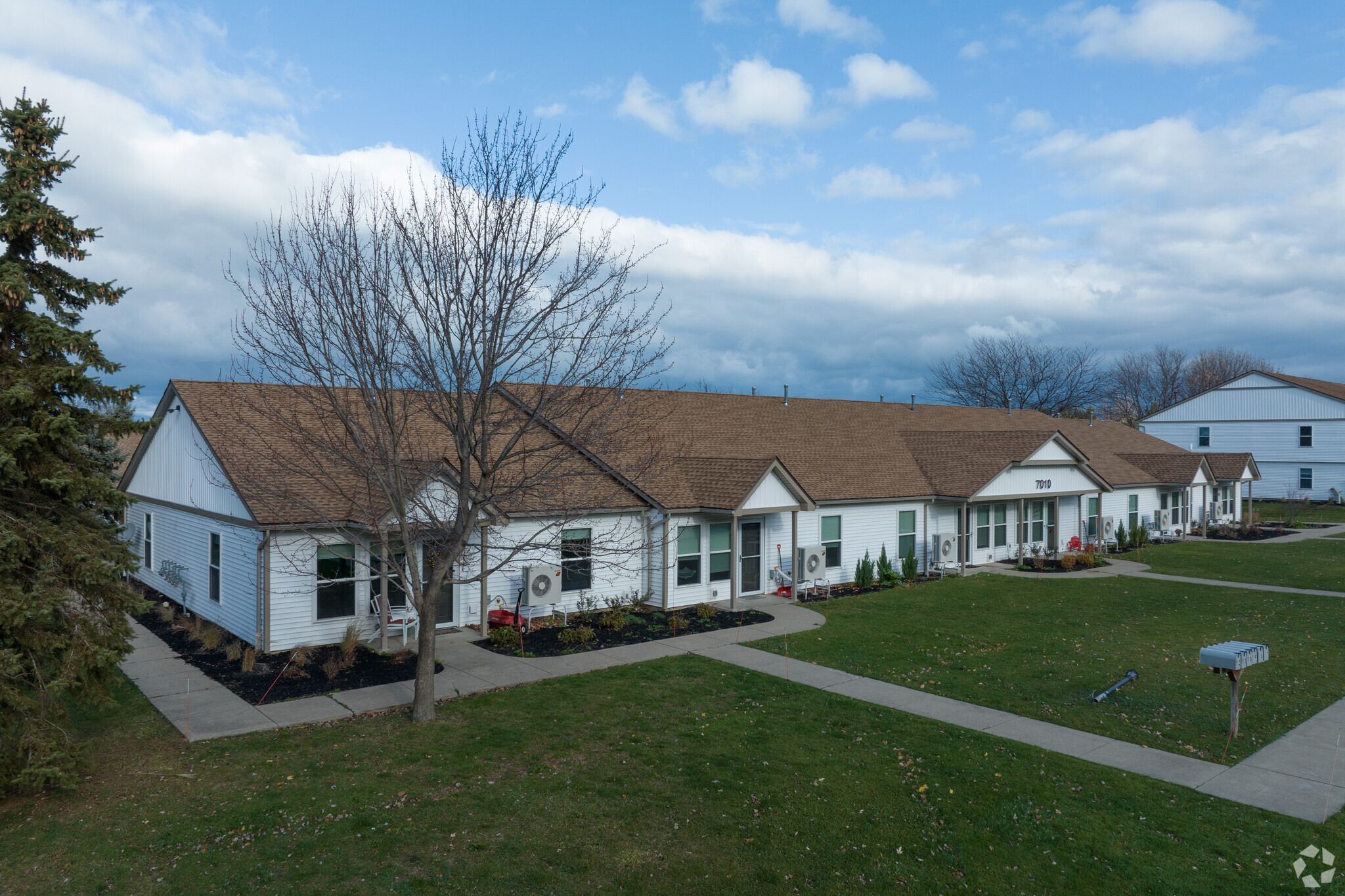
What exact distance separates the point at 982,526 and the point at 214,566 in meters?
22.9

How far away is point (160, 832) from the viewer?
7734 mm

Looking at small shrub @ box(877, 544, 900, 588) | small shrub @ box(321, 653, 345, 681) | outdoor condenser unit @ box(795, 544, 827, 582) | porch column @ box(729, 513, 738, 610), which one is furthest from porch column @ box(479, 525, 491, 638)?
small shrub @ box(877, 544, 900, 588)

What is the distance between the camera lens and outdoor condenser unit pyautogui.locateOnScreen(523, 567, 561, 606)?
16.5m

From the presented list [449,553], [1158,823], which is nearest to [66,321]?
[449,553]

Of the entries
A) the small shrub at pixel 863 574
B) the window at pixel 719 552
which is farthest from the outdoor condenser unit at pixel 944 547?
the window at pixel 719 552

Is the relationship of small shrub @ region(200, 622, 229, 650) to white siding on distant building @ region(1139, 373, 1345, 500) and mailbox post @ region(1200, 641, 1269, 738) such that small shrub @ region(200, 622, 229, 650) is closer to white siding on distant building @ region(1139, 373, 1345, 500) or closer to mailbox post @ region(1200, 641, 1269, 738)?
mailbox post @ region(1200, 641, 1269, 738)

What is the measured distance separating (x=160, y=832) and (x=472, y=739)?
3.48 m

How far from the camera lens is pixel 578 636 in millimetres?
15633

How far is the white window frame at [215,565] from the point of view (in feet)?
53.6

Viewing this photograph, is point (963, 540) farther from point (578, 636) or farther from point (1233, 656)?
point (1233, 656)

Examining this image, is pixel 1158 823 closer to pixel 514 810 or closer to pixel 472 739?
pixel 514 810

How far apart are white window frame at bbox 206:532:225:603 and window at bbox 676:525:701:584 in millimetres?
9849

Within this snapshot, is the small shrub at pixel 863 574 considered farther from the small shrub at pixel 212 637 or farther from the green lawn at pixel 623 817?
the small shrub at pixel 212 637

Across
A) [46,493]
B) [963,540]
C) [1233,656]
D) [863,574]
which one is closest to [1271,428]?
[963,540]
